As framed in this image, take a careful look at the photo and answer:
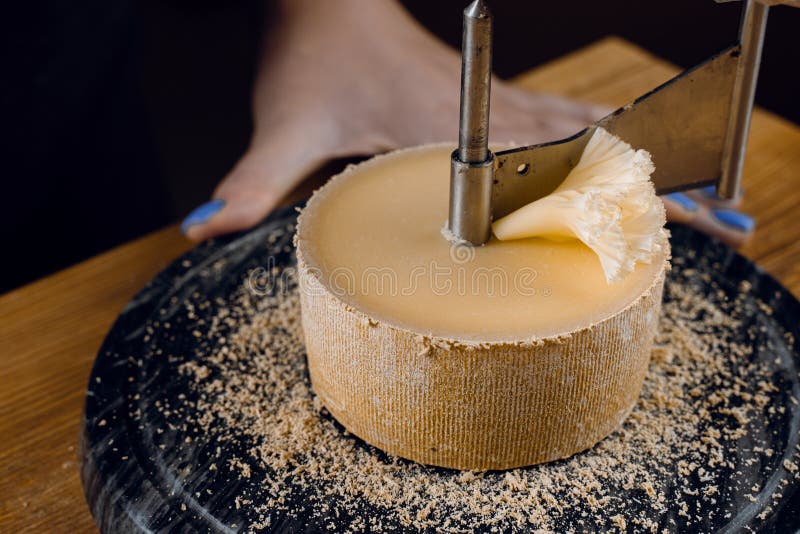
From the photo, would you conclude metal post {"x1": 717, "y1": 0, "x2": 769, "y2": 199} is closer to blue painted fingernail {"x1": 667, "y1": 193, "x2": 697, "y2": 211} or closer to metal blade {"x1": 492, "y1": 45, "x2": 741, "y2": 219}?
metal blade {"x1": 492, "y1": 45, "x2": 741, "y2": 219}

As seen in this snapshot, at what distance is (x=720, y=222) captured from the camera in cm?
115

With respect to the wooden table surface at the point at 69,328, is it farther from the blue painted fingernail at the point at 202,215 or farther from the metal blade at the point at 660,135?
the metal blade at the point at 660,135

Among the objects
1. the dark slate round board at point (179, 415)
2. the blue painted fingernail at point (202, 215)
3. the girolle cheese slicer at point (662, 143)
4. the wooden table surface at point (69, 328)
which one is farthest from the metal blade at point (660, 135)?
the blue painted fingernail at point (202, 215)

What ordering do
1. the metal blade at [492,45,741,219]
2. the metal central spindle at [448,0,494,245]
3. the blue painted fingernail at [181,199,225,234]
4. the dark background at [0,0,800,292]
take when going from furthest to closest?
the dark background at [0,0,800,292] → the blue painted fingernail at [181,199,225,234] → the metal blade at [492,45,741,219] → the metal central spindle at [448,0,494,245]

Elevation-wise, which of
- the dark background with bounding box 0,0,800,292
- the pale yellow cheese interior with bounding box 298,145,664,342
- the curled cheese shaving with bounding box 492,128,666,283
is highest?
the curled cheese shaving with bounding box 492,128,666,283

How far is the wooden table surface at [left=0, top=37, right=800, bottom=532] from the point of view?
2.80 ft

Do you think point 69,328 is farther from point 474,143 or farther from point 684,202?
point 684,202

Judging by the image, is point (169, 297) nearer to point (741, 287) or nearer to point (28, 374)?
point (28, 374)

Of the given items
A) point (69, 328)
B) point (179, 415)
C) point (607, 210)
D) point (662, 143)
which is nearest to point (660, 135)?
point (662, 143)

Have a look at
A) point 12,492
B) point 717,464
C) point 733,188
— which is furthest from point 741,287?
point 12,492

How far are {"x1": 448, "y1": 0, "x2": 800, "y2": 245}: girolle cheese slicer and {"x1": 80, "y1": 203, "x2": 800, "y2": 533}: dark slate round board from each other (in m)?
0.19

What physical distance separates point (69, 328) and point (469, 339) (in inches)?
22.6

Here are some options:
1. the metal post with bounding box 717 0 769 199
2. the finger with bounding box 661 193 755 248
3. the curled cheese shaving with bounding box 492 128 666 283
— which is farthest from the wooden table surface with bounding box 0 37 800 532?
the curled cheese shaving with bounding box 492 128 666 283

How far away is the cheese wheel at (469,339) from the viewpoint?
73 cm
